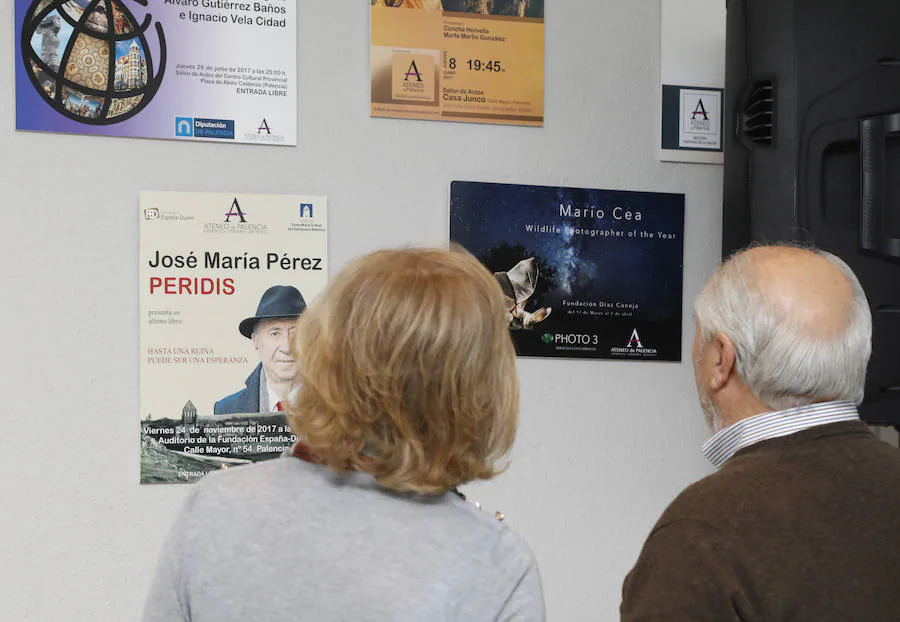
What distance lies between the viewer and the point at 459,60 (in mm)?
1902

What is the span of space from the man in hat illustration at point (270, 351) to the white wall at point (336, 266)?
0.14 m

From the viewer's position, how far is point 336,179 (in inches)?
72.8

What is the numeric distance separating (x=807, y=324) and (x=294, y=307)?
102 centimetres

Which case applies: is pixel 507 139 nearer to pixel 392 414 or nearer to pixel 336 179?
pixel 336 179

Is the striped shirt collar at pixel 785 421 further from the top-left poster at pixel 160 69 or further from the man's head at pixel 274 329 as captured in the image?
the top-left poster at pixel 160 69

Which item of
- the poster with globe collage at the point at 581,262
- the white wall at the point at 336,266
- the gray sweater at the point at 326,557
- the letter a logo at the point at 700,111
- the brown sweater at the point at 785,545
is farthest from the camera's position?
the letter a logo at the point at 700,111

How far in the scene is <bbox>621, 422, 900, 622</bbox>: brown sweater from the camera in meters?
1.00

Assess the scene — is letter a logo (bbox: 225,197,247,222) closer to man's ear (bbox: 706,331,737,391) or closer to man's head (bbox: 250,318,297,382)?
man's head (bbox: 250,318,297,382)

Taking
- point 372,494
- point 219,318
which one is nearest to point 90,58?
point 219,318

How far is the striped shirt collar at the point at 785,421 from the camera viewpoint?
1.12 m

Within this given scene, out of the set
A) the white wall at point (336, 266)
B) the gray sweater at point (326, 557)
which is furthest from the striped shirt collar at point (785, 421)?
the white wall at point (336, 266)

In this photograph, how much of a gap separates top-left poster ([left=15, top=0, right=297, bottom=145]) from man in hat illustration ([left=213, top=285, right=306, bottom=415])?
317mm

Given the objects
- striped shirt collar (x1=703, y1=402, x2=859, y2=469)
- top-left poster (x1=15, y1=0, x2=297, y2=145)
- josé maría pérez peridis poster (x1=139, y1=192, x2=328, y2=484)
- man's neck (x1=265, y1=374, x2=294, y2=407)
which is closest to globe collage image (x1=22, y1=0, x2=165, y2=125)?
top-left poster (x1=15, y1=0, x2=297, y2=145)

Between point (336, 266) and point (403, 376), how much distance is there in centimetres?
97
